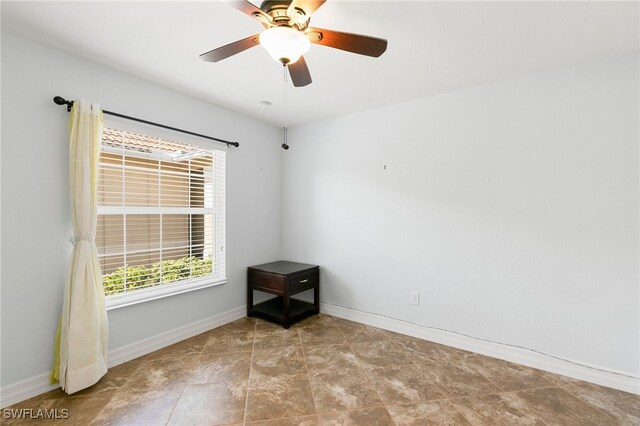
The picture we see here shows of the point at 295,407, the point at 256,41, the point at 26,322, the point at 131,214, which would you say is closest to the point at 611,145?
the point at 256,41

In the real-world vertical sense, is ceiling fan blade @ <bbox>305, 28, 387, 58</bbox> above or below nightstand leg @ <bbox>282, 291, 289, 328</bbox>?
above

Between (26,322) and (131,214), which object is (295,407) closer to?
(26,322)

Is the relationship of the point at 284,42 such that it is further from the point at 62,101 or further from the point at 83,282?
the point at 83,282

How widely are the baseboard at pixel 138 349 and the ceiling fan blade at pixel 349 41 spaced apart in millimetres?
2714

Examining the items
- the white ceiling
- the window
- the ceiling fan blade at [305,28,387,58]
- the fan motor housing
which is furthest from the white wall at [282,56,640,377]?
the fan motor housing

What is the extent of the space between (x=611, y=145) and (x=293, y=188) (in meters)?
3.04

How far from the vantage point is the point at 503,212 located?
2.49 meters

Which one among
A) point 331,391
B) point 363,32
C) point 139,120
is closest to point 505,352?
point 331,391

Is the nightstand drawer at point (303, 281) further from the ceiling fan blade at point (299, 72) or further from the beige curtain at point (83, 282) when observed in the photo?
the ceiling fan blade at point (299, 72)

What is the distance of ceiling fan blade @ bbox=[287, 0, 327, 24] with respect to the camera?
1.25m

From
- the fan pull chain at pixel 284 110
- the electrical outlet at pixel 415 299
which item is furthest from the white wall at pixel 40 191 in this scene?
the electrical outlet at pixel 415 299

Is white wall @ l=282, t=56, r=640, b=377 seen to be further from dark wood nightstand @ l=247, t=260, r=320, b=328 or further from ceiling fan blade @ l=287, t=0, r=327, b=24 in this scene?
ceiling fan blade @ l=287, t=0, r=327, b=24

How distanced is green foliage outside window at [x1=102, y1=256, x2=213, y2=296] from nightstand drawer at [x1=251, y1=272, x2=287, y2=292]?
504 mm

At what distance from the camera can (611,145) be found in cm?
210
